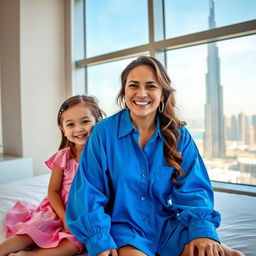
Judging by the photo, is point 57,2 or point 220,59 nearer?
point 220,59

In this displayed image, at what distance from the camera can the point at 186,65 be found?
2338mm

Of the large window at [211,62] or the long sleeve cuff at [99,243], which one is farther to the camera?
the large window at [211,62]

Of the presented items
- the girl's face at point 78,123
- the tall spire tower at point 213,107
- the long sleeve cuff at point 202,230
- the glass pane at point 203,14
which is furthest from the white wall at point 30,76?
the long sleeve cuff at point 202,230

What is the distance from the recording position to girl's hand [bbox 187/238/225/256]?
844 millimetres

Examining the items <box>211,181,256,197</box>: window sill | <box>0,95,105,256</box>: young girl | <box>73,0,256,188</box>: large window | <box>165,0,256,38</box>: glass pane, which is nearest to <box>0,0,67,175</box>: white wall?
<box>73,0,256,188</box>: large window

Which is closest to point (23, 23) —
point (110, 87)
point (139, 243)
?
point (110, 87)

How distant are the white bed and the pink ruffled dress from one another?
77mm

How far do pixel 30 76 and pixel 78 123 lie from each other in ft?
5.29

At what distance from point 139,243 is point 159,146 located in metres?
0.38

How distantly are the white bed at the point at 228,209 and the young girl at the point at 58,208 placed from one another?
0.46 feet

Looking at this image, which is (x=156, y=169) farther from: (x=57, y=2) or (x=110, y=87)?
(x=57, y=2)

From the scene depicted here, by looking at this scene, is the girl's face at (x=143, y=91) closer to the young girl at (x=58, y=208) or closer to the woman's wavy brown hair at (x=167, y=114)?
the woman's wavy brown hair at (x=167, y=114)

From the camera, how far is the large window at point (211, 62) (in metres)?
2.05

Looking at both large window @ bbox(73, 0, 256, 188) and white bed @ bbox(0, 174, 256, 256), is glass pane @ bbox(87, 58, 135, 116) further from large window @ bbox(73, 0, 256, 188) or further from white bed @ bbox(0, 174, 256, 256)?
white bed @ bbox(0, 174, 256, 256)
